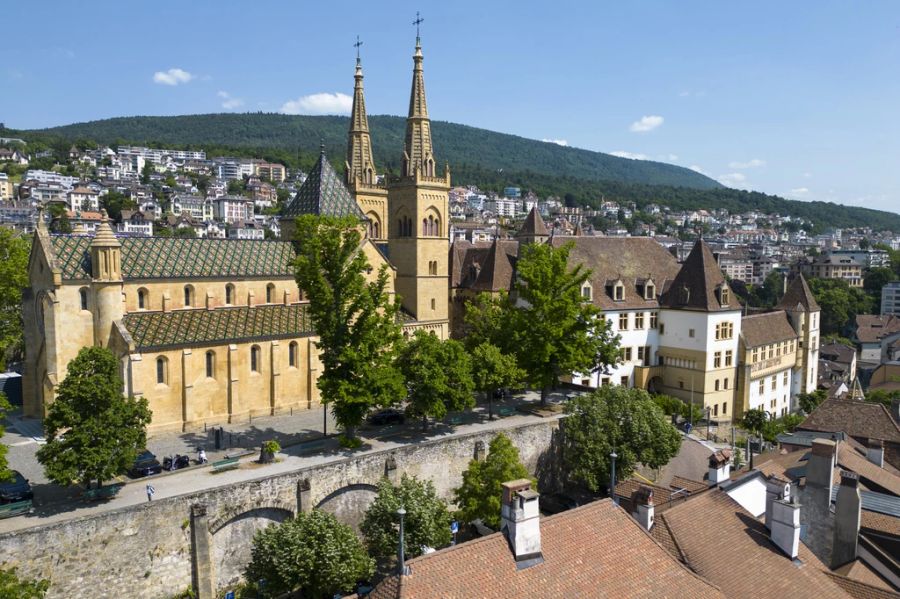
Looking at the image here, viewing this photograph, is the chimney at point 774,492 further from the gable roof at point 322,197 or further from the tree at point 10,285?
the tree at point 10,285

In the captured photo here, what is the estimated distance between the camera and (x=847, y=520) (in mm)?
24844

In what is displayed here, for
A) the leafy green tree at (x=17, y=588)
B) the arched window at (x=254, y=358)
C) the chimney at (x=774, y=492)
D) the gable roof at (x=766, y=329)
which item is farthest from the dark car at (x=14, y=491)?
the gable roof at (x=766, y=329)

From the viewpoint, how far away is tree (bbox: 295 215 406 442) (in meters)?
35.6

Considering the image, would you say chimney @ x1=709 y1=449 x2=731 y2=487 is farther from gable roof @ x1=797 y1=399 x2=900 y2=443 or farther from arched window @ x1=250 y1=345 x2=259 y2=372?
arched window @ x1=250 y1=345 x2=259 y2=372

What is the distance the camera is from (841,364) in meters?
106

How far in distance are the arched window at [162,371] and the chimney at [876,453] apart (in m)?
39.0

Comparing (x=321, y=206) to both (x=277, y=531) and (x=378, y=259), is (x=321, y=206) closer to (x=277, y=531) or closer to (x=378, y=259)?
(x=378, y=259)

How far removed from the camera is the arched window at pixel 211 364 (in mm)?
42719

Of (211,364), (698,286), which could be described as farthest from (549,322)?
(211,364)

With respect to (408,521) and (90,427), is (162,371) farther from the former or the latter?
(408,521)

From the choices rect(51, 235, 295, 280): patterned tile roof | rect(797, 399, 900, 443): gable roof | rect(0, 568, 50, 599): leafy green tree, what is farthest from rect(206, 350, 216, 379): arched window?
rect(797, 399, 900, 443): gable roof

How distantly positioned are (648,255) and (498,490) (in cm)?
3736

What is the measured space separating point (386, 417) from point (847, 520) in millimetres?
25893

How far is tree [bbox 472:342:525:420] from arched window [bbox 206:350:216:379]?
54.9ft
